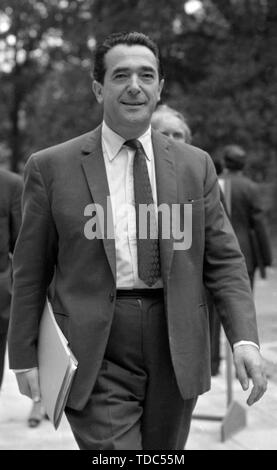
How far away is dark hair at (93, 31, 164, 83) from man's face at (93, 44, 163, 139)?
0.06 ft

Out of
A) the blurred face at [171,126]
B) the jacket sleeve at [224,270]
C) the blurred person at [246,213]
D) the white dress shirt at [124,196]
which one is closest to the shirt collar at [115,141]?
the white dress shirt at [124,196]

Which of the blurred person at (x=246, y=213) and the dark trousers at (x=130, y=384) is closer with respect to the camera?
the dark trousers at (x=130, y=384)

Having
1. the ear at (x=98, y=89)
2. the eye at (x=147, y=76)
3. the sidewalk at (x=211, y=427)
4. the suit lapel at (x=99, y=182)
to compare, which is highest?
the eye at (x=147, y=76)

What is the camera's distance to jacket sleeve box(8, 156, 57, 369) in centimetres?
271

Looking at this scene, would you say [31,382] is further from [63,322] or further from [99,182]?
[99,182]

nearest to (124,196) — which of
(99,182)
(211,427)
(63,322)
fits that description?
(99,182)

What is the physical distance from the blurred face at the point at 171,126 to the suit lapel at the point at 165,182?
1615mm

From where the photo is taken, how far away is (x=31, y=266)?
2744 mm

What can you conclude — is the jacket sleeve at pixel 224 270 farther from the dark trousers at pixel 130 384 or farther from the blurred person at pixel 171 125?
the blurred person at pixel 171 125

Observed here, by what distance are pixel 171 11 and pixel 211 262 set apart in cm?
1601

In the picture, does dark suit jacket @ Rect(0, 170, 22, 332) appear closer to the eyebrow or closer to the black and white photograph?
the black and white photograph

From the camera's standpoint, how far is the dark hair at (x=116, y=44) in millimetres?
2768

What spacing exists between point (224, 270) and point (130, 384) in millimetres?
505

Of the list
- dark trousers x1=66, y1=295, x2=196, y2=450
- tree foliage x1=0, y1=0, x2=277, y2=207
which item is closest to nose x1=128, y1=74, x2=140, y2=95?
dark trousers x1=66, y1=295, x2=196, y2=450
